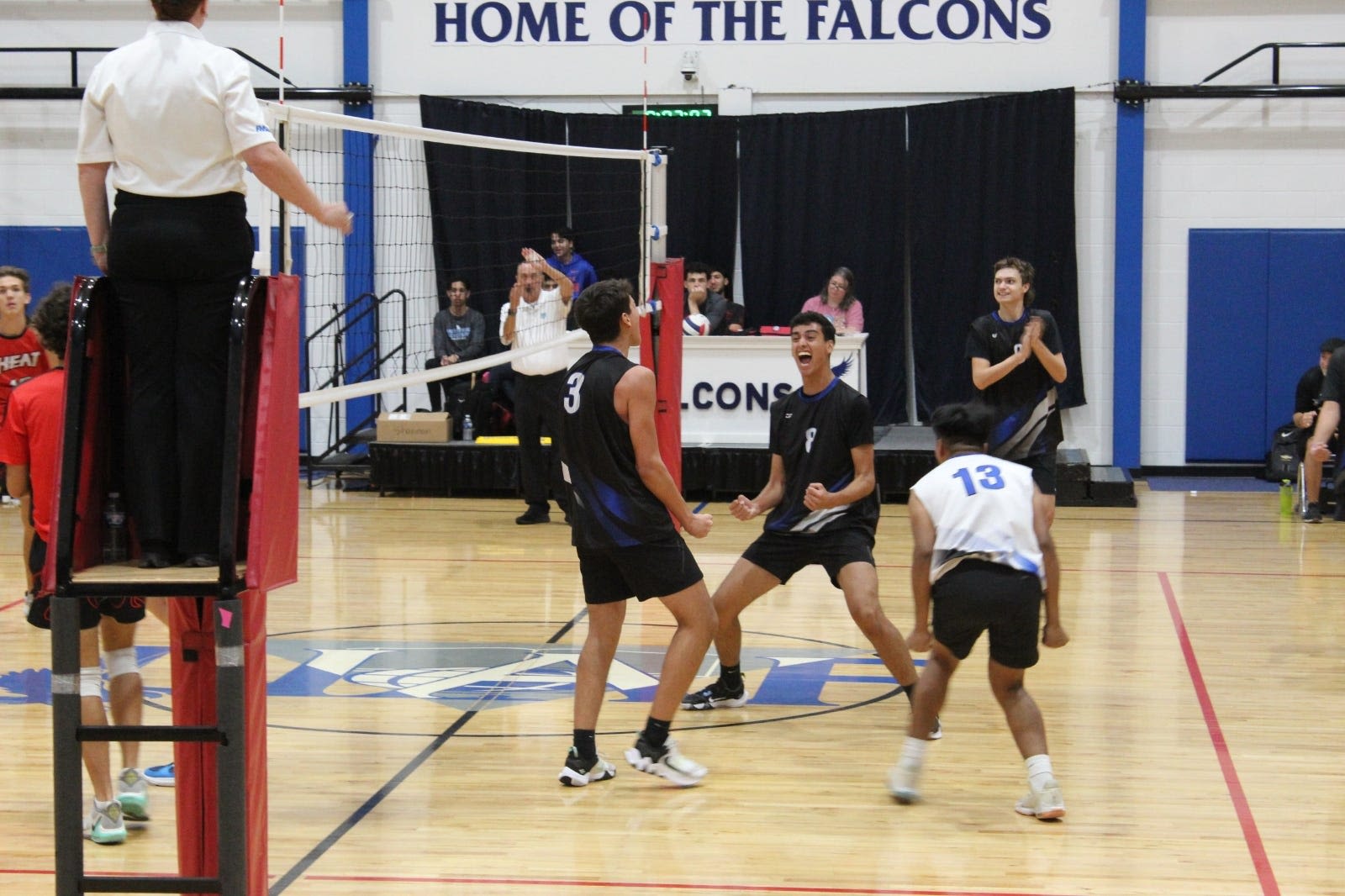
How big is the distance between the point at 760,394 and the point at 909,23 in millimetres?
4561

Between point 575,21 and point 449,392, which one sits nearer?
point 449,392

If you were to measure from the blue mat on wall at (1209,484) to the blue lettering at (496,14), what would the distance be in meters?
7.59

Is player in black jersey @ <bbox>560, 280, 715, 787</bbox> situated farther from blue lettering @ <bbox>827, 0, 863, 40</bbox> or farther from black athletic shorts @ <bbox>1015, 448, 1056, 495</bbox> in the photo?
blue lettering @ <bbox>827, 0, 863, 40</bbox>

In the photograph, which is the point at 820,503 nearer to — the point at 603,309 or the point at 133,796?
the point at 603,309

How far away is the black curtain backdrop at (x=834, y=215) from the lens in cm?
1466

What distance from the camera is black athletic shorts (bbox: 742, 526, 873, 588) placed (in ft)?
19.0

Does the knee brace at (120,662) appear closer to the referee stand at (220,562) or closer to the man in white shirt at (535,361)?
the referee stand at (220,562)

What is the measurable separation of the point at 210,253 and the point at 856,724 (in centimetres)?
344

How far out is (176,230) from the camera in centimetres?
347

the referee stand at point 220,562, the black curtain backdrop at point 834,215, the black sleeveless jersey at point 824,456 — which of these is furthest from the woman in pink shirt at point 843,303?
the referee stand at point 220,562

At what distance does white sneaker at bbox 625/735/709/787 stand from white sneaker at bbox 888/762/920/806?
658 mm

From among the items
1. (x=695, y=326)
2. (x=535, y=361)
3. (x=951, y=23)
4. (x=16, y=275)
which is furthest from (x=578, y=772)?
(x=951, y=23)

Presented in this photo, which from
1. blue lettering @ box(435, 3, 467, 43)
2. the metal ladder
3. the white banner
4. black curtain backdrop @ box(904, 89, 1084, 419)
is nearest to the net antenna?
→ the white banner

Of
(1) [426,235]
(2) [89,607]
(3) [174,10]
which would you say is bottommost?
(2) [89,607]
